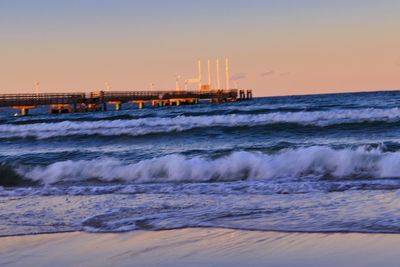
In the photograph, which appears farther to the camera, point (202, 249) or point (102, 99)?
point (102, 99)

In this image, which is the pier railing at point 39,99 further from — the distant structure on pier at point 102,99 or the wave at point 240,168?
the wave at point 240,168

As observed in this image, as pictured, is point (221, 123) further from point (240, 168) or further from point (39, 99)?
point (39, 99)

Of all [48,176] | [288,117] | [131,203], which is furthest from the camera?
[288,117]

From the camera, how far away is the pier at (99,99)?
5425cm

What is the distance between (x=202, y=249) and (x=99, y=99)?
57.5 m

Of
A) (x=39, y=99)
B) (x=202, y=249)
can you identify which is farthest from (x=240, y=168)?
(x=39, y=99)

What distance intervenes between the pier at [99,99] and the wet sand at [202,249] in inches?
1847

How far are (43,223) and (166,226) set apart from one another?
5.25 ft

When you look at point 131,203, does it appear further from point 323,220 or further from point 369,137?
point 369,137

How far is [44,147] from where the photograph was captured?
21.3 m

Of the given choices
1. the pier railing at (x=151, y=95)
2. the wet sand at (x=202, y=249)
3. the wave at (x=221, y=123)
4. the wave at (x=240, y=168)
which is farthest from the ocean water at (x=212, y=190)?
the pier railing at (x=151, y=95)

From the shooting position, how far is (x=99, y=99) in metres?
62.1

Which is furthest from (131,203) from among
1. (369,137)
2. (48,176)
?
(369,137)

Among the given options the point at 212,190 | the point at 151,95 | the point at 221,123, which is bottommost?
the point at 212,190
